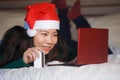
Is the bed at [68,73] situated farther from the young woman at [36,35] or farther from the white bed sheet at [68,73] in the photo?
the young woman at [36,35]

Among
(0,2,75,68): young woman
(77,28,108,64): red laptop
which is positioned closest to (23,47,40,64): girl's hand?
(0,2,75,68): young woman

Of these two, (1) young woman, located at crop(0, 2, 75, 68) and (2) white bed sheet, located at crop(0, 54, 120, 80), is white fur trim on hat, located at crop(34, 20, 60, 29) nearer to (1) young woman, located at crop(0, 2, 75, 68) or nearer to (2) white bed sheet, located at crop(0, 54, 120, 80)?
(1) young woman, located at crop(0, 2, 75, 68)

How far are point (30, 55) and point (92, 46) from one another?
0.24 metres

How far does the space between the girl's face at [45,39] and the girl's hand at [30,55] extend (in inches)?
1.8

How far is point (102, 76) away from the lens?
0.85 meters

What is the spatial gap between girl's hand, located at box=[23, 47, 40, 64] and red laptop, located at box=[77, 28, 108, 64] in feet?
0.51

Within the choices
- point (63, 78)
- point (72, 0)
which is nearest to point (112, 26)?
point (72, 0)

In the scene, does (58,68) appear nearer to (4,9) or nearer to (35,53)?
(35,53)

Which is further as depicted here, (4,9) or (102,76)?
(4,9)

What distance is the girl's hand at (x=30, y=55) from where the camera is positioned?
3.27 feet

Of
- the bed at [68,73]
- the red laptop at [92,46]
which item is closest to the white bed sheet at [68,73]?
the bed at [68,73]

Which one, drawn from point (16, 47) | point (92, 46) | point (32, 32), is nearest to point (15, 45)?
point (16, 47)

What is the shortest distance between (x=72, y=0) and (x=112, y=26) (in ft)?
1.27

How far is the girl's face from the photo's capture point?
1.06 meters
